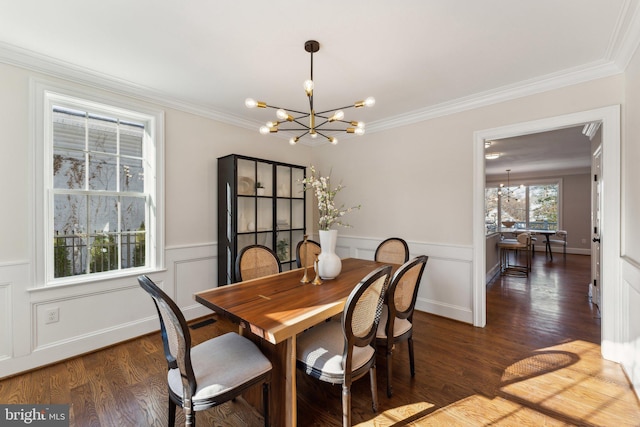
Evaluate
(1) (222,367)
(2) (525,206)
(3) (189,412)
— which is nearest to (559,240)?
(2) (525,206)

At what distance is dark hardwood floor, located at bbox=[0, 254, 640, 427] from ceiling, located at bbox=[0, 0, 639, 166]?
2536mm

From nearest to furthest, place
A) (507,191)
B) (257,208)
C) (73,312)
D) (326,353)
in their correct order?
(326,353)
(73,312)
(257,208)
(507,191)

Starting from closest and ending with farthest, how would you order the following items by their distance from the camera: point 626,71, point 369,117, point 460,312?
point 626,71 → point 460,312 → point 369,117

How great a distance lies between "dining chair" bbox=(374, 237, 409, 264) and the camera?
122 inches

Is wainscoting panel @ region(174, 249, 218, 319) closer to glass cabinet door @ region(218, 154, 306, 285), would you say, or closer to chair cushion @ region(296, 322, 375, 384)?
glass cabinet door @ region(218, 154, 306, 285)

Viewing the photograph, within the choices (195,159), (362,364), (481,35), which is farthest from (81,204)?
(481,35)

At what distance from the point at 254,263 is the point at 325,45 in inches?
76.3

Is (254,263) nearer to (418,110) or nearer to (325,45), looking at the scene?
(325,45)

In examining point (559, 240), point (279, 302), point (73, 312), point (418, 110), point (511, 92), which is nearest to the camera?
point (279, 302)

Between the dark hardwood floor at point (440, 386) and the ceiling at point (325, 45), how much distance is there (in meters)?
2.54

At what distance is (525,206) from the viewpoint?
923 cm

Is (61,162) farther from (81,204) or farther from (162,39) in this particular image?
(162,39)

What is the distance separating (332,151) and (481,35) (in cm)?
271

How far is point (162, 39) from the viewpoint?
2051 millimetres
